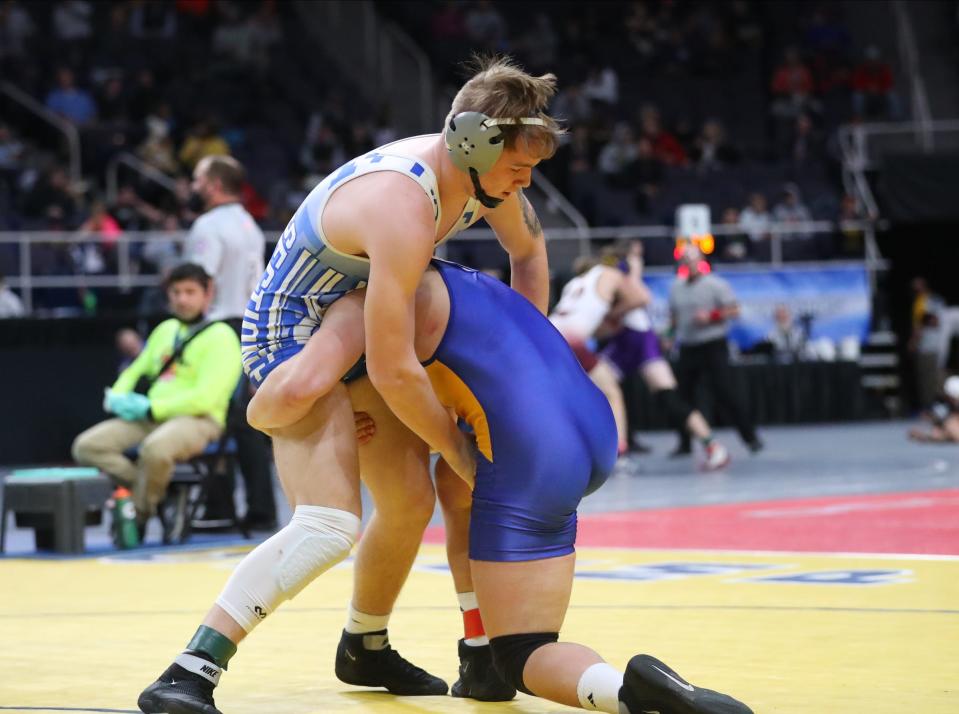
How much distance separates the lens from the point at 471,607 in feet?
15.3

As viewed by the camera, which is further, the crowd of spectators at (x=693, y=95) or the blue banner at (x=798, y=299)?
the crowd of spectators at (x=693, y=95)

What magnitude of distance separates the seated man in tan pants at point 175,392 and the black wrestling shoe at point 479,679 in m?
4.32

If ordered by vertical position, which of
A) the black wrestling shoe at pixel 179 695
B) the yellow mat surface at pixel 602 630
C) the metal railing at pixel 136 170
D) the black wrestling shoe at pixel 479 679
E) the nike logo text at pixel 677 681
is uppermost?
the metal railing at pixel 136 170

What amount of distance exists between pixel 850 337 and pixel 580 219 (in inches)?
135

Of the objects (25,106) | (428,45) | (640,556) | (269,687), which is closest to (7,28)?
(25,106)

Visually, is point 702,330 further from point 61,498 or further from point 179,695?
point 179,695

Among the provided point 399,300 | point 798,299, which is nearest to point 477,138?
point 399,300

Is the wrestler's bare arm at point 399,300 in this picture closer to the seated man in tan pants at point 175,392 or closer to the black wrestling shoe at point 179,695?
the black wrestling shoe at point 179,695

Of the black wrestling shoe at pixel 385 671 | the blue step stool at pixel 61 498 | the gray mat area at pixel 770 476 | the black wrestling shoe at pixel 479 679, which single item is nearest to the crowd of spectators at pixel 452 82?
the gray mat area at pixel 770 476

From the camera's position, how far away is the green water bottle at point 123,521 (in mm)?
8625

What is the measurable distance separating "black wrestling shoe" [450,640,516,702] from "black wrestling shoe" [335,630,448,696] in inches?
3.2

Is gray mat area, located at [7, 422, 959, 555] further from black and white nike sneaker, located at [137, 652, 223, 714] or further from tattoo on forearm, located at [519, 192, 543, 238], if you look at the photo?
black and white nike sneaker, located at [137, 652, 223, 714]

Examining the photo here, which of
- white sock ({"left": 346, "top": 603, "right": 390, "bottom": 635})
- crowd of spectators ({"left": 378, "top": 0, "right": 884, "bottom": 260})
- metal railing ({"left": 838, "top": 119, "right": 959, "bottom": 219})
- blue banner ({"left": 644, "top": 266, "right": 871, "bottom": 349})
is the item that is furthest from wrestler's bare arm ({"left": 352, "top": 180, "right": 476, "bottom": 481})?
metal railing ({"left": 838, "top": 119, "right": 959, "bottom": 219})

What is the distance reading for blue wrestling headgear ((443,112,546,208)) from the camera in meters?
4.20
